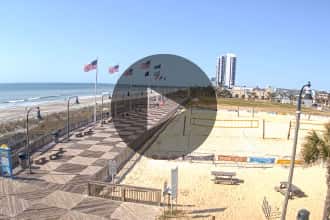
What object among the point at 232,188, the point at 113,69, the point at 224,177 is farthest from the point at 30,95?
the point at 232,188

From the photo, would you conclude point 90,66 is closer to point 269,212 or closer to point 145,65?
point 145,65

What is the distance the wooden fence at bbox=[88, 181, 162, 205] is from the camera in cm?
933

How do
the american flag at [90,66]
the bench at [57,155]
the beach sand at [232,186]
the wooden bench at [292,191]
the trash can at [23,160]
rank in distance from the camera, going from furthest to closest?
the american flag at [90,66] < the bench at [57,155] < the trash can at [23,160] < the wooden bench at [292,191] < the beach sand at [232,186]

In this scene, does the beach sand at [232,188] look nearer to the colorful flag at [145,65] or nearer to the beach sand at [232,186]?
the beach sand at [232,186]

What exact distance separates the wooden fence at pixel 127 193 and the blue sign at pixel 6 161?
3.75m

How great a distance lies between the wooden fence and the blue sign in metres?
3.75

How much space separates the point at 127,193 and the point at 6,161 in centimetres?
512

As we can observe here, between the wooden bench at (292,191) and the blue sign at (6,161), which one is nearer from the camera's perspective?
the blue sign at (6,161)

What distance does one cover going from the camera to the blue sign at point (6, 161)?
10.8m

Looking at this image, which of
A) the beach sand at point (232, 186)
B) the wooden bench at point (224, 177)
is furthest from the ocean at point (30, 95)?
the wooden bench at point (224, 177)

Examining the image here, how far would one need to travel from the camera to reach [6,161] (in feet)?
35.4

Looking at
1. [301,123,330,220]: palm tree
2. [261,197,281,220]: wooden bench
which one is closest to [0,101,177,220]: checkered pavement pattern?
[261,197,281,220]: wooden bench

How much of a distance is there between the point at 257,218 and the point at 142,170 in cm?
647

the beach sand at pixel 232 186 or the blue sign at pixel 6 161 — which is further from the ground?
the blue sign at pixel 6 161
